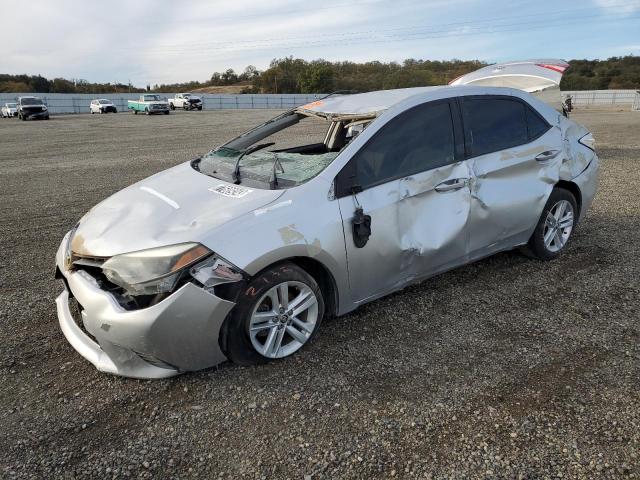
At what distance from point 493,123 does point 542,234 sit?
1.18m

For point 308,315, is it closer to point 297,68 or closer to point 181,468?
point 181,468

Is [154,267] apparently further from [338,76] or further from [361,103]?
[338,76]

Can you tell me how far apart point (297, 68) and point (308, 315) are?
80331mm

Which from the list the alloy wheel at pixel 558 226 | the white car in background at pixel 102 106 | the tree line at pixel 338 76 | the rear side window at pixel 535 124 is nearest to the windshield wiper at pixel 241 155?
the rear side window at pixel 535 124

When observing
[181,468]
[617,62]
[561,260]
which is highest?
[617,62]

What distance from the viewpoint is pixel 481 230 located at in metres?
3.88

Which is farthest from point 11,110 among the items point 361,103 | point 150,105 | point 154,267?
point 154,267

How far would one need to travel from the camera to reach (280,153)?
12.8 feet

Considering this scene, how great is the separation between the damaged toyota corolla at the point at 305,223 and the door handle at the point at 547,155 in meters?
0.01

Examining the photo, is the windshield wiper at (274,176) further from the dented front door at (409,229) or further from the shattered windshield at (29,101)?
the shattered windshield at (29,101)

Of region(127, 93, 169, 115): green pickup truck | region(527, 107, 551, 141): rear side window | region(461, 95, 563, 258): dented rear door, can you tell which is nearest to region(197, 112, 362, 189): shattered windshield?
A: region(461, 95, 563, 258): dented rear door

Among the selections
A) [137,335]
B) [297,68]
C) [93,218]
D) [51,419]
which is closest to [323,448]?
[137,335]

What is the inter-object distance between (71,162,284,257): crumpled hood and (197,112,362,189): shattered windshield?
17cm

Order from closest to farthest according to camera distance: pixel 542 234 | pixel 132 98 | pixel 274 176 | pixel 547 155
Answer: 1. pixel 274 176
2. pixel 547 155
3. pixel 542 234
4. pixel 132 98
